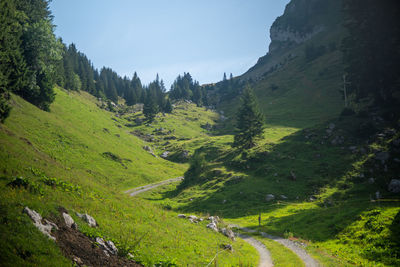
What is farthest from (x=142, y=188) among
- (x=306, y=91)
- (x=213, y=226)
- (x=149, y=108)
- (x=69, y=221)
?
(x=306, y=91)

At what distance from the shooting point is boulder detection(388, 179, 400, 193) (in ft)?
109

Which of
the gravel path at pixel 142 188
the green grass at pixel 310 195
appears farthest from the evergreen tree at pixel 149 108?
the green grass at pixel 310 195

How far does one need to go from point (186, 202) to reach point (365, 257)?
37.3 meters

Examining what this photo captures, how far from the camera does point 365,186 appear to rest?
38.6m

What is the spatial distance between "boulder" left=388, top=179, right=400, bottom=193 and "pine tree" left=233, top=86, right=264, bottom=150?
4007 cm

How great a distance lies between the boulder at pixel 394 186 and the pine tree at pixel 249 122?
131 feet

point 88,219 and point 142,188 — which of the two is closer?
point 88,219

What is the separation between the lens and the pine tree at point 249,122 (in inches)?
2830

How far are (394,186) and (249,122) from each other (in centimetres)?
4263

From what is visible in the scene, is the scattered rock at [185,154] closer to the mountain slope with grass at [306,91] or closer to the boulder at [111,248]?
the mountain slope with grass at [306,91]

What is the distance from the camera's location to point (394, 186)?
33750 mm

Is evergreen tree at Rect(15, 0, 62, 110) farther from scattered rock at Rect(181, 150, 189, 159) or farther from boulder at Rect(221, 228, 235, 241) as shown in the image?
scattered rock at Rect(181, 150, 189, 159)

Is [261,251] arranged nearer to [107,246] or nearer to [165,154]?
[107,246]

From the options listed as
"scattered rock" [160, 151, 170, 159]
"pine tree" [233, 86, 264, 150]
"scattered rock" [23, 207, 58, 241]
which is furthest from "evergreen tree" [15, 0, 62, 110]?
"pine tree" [233, 86, 264, 150]
